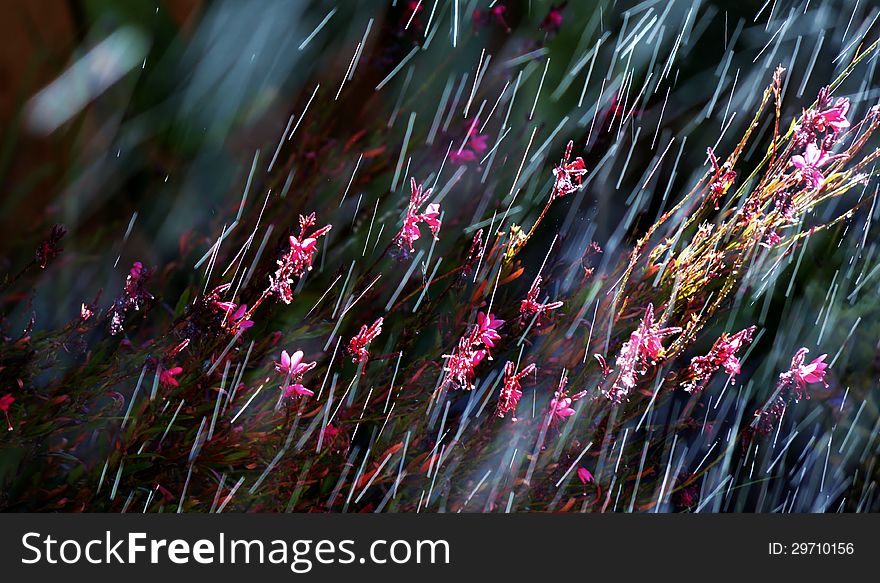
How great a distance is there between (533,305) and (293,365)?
0.41 meters

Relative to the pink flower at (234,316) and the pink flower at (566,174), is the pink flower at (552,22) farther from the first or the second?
the pink flower at (234,316)

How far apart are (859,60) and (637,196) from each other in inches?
22.4

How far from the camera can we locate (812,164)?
139 centimetres

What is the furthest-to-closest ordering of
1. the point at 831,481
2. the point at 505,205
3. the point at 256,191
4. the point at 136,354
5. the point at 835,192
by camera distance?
the point at 831,481
the point at 835,192
the point at 505,205
the point at 256,191
the point at 136,354

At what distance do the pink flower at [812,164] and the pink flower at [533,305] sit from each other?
504 millimetres

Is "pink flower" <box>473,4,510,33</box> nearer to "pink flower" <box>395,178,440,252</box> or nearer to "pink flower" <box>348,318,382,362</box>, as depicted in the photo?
"pink flower" <box>395,178,440,252</box>

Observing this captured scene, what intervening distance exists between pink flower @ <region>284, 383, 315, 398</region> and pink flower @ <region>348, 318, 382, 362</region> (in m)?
0.09

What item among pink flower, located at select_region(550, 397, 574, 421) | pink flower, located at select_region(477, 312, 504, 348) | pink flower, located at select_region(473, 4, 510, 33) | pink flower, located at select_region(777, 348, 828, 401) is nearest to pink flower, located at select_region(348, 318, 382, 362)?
pink flower, located at select_region(477, 312, 504, 348)

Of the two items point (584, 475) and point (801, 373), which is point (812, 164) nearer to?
point (801, 373)

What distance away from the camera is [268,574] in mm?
1132

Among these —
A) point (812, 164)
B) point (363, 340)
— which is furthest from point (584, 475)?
point (812, 164)

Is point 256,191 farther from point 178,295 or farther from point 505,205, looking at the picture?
point 505,205

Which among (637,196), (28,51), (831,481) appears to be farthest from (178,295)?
(831,481)

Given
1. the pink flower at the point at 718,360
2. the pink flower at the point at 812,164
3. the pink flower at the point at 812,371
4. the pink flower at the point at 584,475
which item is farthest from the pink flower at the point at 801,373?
the pink flower at the point at 584,475
